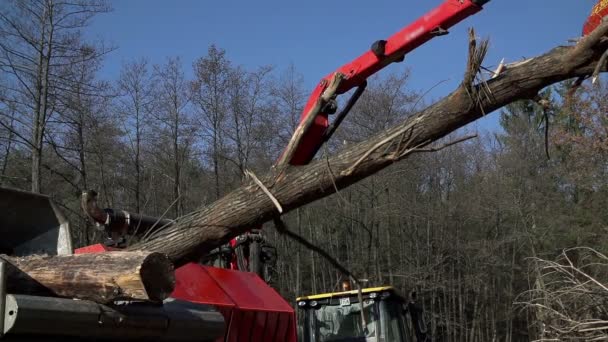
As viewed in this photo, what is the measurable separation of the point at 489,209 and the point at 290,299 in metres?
10.3

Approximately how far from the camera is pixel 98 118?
20453mm

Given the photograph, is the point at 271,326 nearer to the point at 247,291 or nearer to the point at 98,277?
the point at 247,291

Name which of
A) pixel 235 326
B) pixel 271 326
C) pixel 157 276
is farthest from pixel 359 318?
pixel 157 276

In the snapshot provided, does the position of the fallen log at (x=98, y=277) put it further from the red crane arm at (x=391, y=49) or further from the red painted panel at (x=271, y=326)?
the red painted panel at (x=271, y=326)

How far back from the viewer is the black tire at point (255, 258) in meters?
8.64

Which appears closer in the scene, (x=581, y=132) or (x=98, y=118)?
(x=98, y=118)

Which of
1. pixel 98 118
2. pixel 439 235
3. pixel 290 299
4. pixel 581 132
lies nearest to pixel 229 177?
pixel 290 299

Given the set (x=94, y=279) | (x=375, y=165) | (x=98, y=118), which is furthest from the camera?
(x=98, y=118)

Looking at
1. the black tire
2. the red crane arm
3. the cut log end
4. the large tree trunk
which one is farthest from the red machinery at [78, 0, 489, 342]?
the cut log end

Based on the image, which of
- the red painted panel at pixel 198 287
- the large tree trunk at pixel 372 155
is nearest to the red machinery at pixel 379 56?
the large tree trunk at pixel 372 155

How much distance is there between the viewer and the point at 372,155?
15.9ft

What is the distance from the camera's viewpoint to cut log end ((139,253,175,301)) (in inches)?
148

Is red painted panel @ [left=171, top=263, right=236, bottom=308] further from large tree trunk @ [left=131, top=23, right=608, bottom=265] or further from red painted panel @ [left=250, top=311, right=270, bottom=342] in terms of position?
large tree trunk @ [left=131, top=23, right=608, bottom=265]

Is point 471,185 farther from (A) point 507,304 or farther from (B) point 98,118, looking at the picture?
(B) point 98,118
